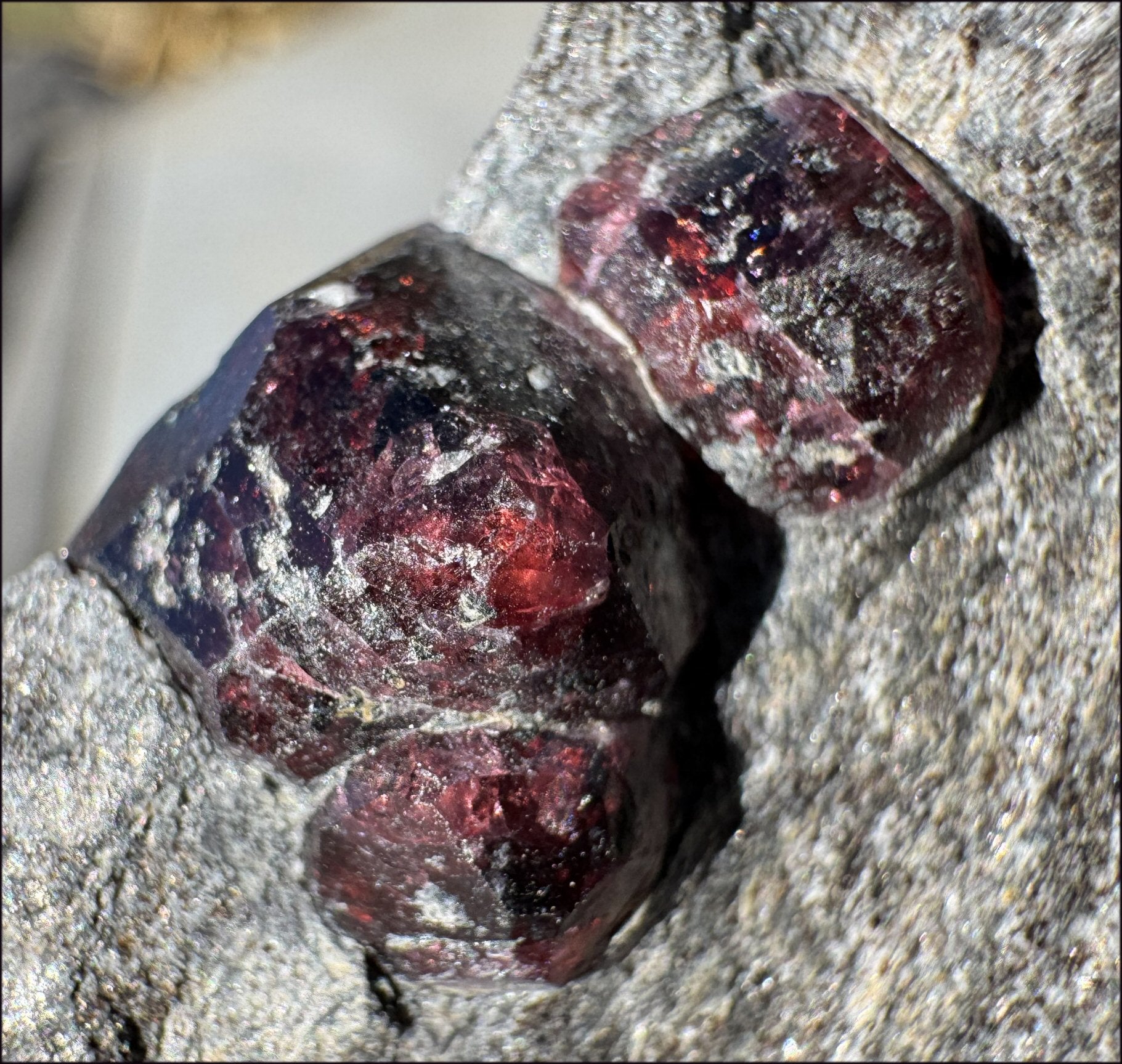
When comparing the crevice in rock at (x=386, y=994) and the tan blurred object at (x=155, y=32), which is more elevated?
the tan blurred object at (x=155, y=32)

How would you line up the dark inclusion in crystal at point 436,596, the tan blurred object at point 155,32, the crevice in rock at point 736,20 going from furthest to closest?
the tan blurred object at point 155,32 → the crevice in rock at point 736,20 → the dark inclusion in crystal at point 436,596

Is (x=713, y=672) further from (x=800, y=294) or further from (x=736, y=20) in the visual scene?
(x=736, y=20)

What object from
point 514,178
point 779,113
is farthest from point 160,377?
point 779,113

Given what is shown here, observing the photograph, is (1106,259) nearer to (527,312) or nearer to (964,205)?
(964,205)

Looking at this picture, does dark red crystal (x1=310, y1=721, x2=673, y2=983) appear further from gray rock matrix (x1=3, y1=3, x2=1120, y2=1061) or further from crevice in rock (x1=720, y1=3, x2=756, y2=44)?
crevice in rock (x1=720, y1=3, x2=756, y2=44)

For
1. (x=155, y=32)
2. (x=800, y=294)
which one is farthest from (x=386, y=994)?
(x=155, y=32)

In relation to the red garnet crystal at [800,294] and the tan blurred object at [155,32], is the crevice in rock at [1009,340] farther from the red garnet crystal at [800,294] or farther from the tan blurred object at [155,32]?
the tan blurred object at [155,32]

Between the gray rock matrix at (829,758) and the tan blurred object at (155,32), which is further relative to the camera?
the tan blurred object at (155,32)

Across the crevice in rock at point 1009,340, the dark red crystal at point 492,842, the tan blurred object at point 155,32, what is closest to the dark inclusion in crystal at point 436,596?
the dark red crystal at point 492,842
